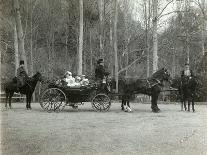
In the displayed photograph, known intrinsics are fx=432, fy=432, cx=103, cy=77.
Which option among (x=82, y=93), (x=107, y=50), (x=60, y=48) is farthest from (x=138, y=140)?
(x=60, y=48)

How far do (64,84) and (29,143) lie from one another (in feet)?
25.6

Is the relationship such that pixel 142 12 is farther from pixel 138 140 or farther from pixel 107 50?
pixel 138 140

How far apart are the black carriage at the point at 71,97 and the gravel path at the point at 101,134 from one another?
1425 mm

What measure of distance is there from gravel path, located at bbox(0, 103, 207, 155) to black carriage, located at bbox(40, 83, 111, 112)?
4.68 feet

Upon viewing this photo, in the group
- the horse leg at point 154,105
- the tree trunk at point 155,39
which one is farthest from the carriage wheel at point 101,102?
the tree trunk at point 155,39

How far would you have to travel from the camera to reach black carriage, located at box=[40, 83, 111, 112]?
56.5 feet

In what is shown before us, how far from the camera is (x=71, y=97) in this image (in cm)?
1767

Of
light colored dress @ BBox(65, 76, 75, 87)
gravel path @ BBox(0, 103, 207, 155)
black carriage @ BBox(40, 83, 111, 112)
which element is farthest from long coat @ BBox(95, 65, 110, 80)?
gravel path @ BBox(0, 103, 207, 155)

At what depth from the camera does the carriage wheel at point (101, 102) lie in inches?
700

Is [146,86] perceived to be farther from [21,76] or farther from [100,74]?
[21,76]

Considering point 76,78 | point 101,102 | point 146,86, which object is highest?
point 76,78

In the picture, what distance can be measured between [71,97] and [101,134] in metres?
6.40

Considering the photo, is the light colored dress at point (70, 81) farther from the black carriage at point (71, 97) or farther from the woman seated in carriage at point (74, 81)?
the black carriage at point (71, 97)

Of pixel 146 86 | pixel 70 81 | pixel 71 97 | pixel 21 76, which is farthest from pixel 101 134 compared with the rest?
pixel 21 76
